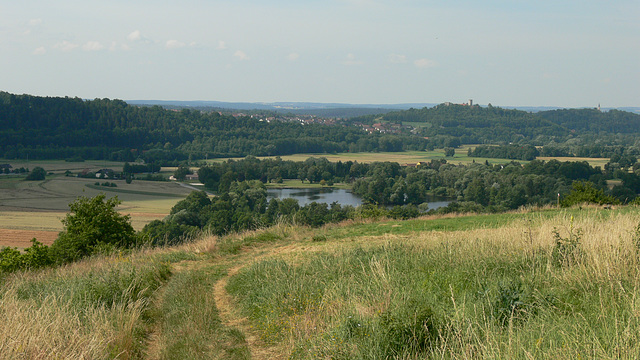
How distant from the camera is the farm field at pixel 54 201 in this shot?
1320 inches

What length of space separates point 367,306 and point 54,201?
53.2 meters

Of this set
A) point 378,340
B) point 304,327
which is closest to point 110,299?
point 304,327

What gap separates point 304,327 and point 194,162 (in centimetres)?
9566

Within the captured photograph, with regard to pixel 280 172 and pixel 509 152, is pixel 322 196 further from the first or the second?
pixel 509 152

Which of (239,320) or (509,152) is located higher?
(239,320)

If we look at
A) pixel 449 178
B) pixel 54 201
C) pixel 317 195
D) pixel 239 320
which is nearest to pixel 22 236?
pixel 54 201

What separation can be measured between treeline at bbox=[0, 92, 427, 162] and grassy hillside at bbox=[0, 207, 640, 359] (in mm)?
93446

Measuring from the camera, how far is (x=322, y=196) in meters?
59.6

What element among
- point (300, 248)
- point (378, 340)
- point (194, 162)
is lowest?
point (194, 162)

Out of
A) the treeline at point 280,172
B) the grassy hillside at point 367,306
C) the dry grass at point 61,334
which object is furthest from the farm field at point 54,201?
the dry grass at point 61,334

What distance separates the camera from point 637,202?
1869 centimetres

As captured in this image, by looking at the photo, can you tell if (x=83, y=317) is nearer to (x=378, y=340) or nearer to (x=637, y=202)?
(x=378, y=340)

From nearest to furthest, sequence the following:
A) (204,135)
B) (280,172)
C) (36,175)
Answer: (36,175)
(280,172)
(204,135)

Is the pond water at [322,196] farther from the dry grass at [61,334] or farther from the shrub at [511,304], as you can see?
the shrub at [511,304]
